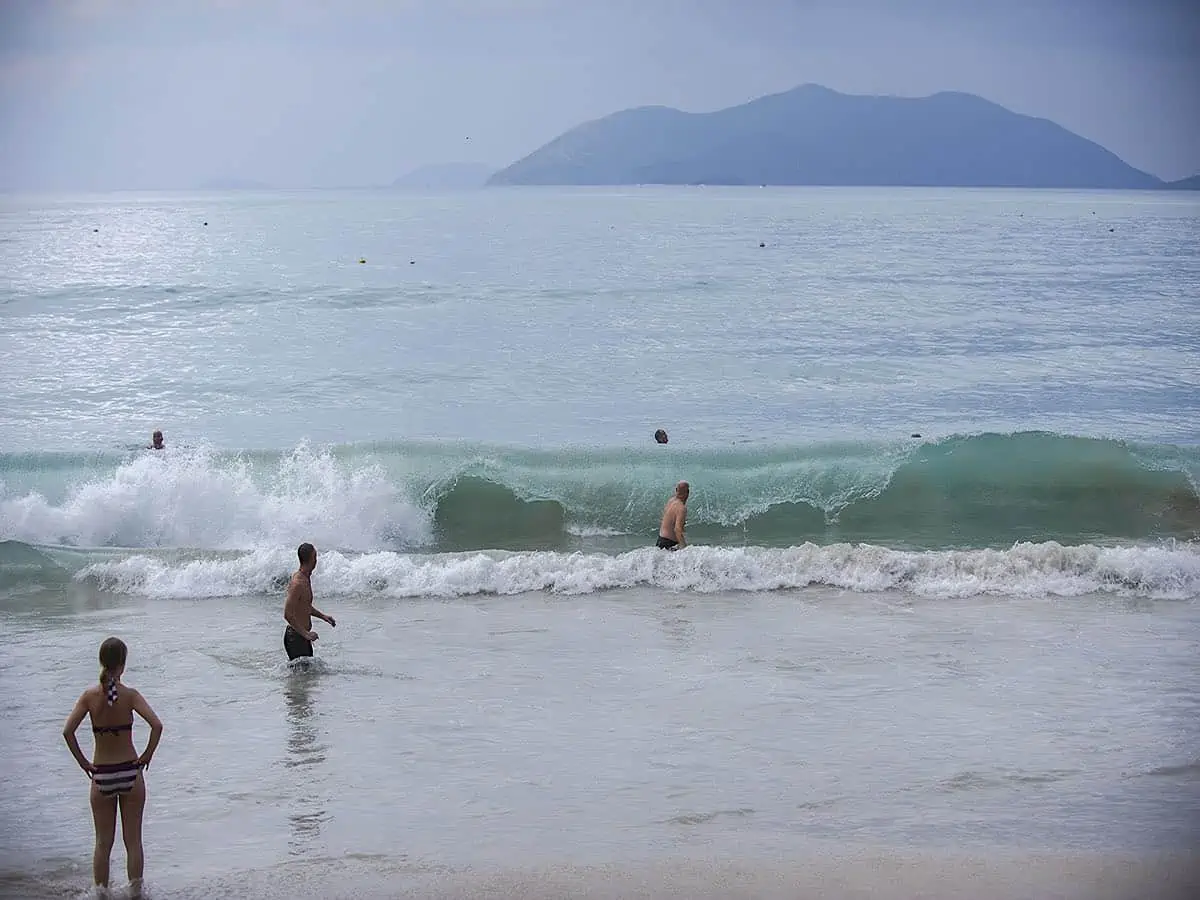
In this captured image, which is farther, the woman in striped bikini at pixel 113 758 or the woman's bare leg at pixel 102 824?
the woman's bare leg at pixel 102 824

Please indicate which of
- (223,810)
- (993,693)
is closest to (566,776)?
(223,810)

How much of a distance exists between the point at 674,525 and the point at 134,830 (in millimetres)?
9419

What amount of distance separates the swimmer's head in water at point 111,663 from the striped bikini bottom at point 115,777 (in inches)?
15.6

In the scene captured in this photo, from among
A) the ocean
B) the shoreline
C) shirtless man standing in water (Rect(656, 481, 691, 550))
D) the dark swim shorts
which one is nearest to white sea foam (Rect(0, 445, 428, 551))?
the ocean

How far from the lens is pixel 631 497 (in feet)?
66.0

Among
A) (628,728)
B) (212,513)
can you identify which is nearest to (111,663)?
(628,728)

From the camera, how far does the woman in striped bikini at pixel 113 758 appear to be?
751 cm

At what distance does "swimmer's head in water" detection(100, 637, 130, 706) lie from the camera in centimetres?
745

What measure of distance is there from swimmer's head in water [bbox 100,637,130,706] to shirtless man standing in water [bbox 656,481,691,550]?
942 cm

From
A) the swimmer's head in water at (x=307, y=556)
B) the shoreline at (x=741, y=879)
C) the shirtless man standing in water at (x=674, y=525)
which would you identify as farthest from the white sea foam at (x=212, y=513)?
the shoreline at (x=741, y=879)

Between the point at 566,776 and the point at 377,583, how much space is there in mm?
6610

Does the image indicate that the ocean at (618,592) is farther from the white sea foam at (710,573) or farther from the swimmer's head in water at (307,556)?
the swimmer's head in water at (307,556)

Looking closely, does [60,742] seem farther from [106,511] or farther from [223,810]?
[106,511]

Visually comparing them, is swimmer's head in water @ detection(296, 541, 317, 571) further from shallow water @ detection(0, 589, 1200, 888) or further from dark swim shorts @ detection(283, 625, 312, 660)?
shallow water @ detection(0, 589, 1200, 888)
